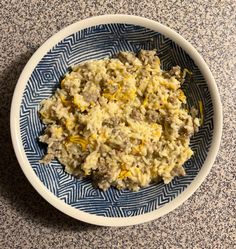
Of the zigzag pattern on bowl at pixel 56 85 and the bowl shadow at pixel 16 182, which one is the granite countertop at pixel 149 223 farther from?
the zigzag pattern on bowl at pixel 56 85

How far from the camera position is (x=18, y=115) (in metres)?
1.15

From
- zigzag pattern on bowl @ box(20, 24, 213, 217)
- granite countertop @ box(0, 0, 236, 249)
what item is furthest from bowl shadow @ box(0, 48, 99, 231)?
zigzag pattern on bowl @ box(20, 24, 213, 217)

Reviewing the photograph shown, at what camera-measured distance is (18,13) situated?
4.34 feet

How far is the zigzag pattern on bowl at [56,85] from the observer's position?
121 cm

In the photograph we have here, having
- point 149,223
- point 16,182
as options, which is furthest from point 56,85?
point 149,223

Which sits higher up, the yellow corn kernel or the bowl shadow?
the yellow corn kernel

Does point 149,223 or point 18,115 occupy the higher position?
point 18,115

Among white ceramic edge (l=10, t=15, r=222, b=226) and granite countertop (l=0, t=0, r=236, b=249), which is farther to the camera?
granite countertop (l=0, t=0, r=236, b=249)

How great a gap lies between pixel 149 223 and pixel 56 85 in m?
0.53

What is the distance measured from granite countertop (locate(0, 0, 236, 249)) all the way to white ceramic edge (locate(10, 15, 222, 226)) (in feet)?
0.48

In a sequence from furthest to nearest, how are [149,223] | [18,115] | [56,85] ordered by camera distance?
1. [149,223]
2. [56,85]
3. [18,115]

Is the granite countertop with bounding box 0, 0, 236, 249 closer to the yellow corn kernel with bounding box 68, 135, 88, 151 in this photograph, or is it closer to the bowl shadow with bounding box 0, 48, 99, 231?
the bowl shadow with bounding box 0, 48, 99, 231

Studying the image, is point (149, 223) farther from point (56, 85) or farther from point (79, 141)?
point (56, 85)

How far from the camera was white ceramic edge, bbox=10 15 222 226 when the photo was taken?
1143mm
